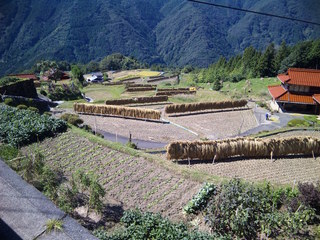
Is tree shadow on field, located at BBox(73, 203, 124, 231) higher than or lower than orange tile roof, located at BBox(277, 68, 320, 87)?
lower

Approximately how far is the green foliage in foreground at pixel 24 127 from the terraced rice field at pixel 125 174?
33.6 inches

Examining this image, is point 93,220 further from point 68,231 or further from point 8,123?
point 8,123

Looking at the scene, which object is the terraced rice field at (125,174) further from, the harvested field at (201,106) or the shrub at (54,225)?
the harvested field at (201,106)

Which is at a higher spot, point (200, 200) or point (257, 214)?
point (257, 214)

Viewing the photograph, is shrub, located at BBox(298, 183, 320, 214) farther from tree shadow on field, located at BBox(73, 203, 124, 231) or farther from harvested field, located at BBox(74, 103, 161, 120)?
harvested field, located at BBox(74, 103, 161, 120)

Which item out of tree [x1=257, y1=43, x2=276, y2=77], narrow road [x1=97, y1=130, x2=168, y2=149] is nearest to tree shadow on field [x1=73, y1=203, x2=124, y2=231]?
narrow road [x1=97, y1=130, x2=168, y2=149]

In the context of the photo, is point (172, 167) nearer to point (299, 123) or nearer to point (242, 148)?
point (242, 148)

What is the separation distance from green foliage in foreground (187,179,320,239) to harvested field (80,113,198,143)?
15569 millimetres

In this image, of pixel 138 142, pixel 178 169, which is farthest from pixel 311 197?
pixel 138 142

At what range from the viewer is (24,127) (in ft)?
61.9

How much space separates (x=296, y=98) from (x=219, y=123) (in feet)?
43.7

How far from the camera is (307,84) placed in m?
37.1

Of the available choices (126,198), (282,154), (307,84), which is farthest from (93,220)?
(307,84)

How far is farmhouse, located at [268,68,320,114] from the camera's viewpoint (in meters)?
37.0
